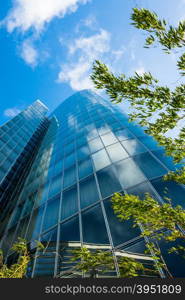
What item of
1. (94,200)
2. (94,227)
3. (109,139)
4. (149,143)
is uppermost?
(109,139)

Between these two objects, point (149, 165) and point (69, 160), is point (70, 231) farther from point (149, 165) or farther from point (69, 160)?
point (69, 160)

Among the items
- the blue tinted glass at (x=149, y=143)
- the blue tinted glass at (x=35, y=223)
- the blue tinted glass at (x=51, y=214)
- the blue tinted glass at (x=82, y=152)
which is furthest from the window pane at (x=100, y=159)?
the blue tinted glass at (x=35, y=223)

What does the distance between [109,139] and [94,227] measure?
6441 millimetres

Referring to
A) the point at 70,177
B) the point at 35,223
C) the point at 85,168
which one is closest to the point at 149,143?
the point at 85,168

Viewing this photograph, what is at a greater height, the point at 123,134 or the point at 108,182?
the point at 123,134

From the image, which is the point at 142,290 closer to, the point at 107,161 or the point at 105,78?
the point at 105,78

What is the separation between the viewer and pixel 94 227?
6277 millimetres

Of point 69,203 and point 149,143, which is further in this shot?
point 149,143

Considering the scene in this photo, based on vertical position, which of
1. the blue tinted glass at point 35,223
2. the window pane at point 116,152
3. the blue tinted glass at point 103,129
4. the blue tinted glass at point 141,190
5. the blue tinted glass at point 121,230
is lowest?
the blue tinted glass at point 121,230

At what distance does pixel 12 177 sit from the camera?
21.0 metres

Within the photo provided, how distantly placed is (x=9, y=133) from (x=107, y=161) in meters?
22.4

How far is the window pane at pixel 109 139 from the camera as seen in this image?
1105 centimetres

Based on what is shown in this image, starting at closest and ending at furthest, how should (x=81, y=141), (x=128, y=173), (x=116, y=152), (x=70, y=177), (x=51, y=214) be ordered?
(x=128, y=173)
(x=51, y=214)
(x=116, y=152)
(x=70, y=177)
(x=81, y=141)

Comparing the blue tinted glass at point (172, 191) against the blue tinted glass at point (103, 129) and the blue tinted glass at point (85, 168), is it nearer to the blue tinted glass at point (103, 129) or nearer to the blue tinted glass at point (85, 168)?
the blue tinted glass at point (85, 168)
